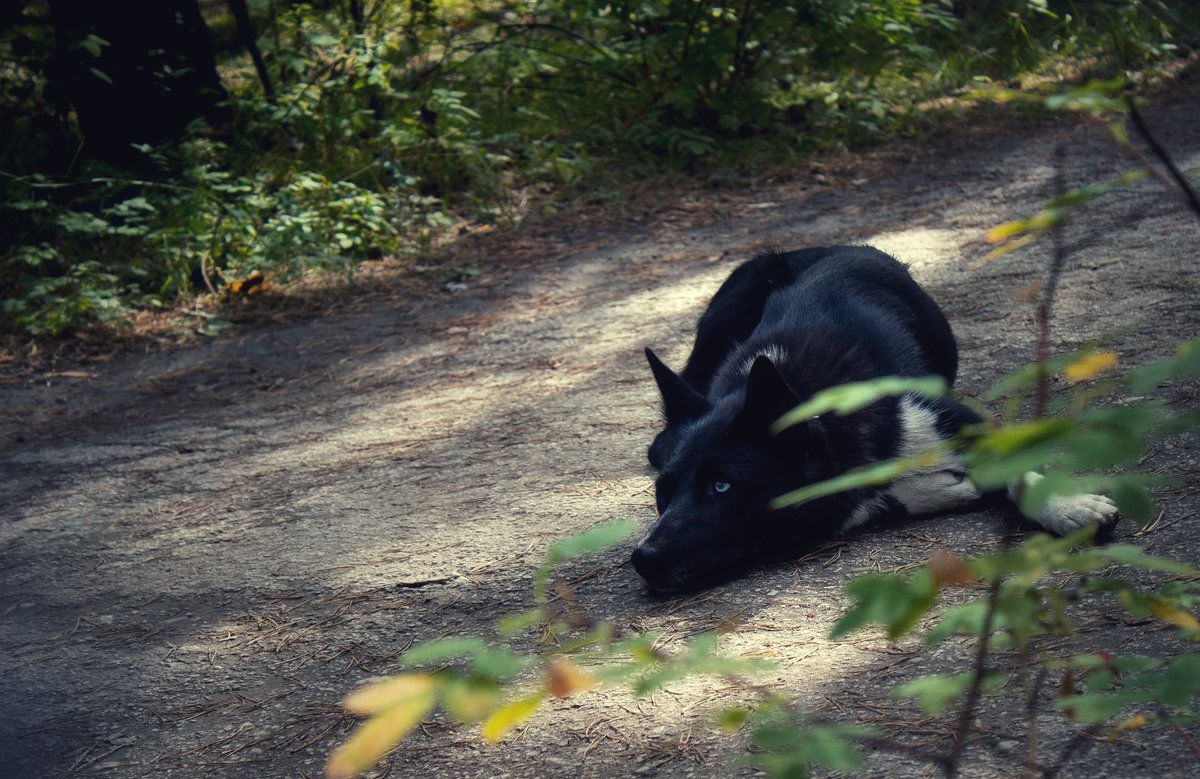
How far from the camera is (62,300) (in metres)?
7.15

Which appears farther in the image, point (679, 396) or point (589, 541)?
point (679, 396)

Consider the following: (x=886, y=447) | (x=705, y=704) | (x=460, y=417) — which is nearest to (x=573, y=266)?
(x=460, y=417)

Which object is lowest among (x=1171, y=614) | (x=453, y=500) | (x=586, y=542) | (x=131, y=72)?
(x=453, y=500)

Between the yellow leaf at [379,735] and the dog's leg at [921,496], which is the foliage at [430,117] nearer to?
the dog's leg at [921,496]

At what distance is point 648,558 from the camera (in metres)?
3.17

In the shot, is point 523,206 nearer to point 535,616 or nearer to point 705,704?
point 705,704

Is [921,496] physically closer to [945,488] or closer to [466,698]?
[945,488]

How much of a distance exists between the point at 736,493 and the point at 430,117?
6708mm

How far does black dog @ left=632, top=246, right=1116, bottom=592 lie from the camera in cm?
325

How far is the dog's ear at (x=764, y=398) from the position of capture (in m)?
3.21

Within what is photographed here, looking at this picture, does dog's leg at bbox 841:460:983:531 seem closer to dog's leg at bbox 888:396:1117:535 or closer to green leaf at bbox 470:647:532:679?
dog's leg at bbox 888:396:1117:535

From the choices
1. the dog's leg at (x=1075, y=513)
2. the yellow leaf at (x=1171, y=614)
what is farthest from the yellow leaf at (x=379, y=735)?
the dog's leg at (x=1075, y=513)

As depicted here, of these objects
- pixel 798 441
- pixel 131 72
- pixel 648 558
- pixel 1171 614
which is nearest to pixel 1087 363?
pixel 1171 614

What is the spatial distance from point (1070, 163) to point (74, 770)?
7.41 metres
